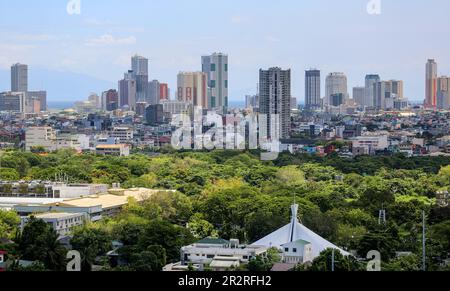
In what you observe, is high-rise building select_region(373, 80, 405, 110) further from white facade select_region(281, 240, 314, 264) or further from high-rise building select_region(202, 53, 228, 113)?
white facade select_region(281, 240, 314, 264)

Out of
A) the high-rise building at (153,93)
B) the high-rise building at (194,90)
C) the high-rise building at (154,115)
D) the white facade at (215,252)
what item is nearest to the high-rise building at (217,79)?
the high-rise building at (194,90)

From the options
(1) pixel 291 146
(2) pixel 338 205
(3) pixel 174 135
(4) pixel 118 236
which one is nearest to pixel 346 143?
(1) pixel 291 146

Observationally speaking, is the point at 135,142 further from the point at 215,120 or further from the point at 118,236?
the point at 118,236

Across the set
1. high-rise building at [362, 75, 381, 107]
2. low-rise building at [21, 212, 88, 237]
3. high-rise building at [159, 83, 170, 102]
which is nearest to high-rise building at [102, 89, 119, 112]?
high-rise building at [159, 83, 170, 102]

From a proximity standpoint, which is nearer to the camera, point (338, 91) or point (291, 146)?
point (291, 146)

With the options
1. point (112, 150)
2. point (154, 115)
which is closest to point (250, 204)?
point (112, 150)
